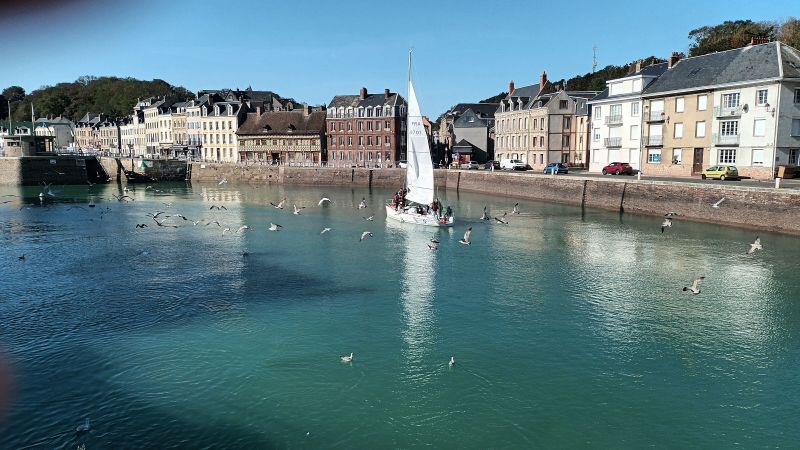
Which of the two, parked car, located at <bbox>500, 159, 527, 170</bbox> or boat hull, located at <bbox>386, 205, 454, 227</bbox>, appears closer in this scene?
boat hull, located at <bbox>386, 205, 454, 227</bbox>

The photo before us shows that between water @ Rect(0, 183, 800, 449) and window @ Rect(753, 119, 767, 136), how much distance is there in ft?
61.8

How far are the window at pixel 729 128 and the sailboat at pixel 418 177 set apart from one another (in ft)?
102

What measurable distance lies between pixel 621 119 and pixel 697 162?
12.7 metres

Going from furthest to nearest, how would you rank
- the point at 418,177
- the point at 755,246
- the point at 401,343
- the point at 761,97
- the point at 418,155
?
the point at 761,97
the point at 418,177
the point at 418,155
the point at 755,246
the point at 401,343

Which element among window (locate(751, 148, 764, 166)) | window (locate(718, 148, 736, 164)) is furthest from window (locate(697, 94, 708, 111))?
window (locate(751, 148, 764, 166))

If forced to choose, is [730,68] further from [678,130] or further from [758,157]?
[758,157]

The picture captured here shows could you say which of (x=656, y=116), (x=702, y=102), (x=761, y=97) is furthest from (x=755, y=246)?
(x=656, y=116)

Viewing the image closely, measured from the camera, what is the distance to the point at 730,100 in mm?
58469

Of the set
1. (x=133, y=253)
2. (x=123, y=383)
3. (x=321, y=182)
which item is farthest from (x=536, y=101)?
(x=123, y=383)

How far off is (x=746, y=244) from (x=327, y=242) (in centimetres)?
2979

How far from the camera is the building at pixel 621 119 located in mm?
70750

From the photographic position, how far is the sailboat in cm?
4888

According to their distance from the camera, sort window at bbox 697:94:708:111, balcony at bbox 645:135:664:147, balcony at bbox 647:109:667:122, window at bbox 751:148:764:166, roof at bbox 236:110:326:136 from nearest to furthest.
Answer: window at bbox 751:148:764:166
window at bbox 697:94:708:111
balcony at bbox 647:109:667:122
balcony at bbox 645:135:664:147
roof at bbox 236:110:326:136

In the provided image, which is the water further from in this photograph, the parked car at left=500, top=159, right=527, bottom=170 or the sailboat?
the parked car at left=500, top=159, right=527, bottom=170
